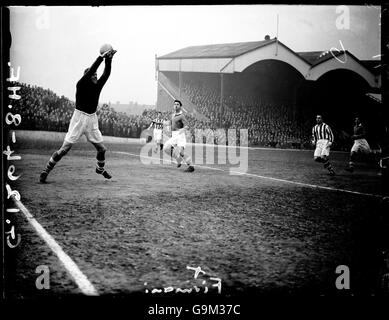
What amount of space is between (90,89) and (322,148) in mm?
2739

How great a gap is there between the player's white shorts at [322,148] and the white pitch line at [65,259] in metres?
2.86

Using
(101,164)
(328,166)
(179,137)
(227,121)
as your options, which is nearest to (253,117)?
(227,121)

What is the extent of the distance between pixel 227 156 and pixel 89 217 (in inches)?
89.5

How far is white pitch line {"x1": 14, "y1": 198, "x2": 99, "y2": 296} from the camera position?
222cm

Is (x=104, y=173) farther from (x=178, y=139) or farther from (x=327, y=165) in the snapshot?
(x=327, y=165)

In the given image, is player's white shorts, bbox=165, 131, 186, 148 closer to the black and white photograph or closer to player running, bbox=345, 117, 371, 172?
the black and white photograph

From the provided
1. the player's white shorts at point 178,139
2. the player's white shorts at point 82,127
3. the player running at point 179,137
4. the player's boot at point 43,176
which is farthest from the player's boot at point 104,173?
the player's white shorts at point 178,139

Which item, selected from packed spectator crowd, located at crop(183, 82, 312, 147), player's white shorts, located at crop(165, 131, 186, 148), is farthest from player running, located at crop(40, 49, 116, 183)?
player's white shorts, located at crop(165, 131, 186, 148)

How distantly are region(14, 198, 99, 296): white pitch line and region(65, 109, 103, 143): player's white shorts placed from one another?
980 mm

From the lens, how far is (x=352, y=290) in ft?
8.49
